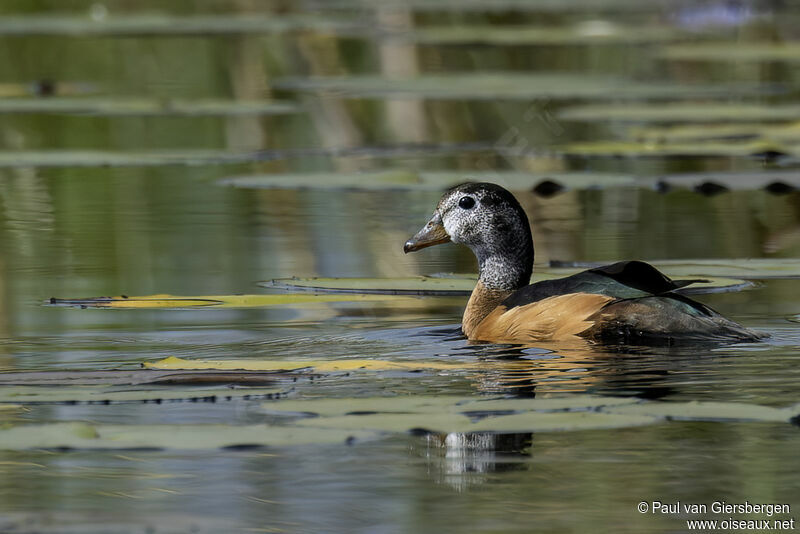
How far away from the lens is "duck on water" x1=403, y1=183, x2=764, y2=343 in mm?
6379

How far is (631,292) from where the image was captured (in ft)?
21.3

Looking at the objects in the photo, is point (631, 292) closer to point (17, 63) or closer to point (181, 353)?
point (181, 353)

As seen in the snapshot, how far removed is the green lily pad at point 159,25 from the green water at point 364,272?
11.1 inches

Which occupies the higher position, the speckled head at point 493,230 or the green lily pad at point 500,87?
the green lily pad at point 500,87

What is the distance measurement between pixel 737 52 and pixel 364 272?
10156 mm

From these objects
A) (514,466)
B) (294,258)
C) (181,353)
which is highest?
(294,258)

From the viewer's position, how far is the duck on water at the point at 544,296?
20.9 feet

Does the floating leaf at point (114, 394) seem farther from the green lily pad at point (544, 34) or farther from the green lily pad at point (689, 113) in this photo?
the green lily pad at point (544, 34)

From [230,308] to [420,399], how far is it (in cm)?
A: 237

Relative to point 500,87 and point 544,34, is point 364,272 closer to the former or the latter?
point 500,87

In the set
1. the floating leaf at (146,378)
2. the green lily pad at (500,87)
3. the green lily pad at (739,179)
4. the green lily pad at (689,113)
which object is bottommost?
the floating leaf at (146,378)

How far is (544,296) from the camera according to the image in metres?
6.78

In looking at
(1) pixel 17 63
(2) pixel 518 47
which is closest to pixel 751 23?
(2) pixel 518 47

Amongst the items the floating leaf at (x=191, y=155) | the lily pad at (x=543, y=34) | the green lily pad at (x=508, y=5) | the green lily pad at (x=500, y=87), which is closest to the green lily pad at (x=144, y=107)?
the green lily pad at (x=500, y=87)
